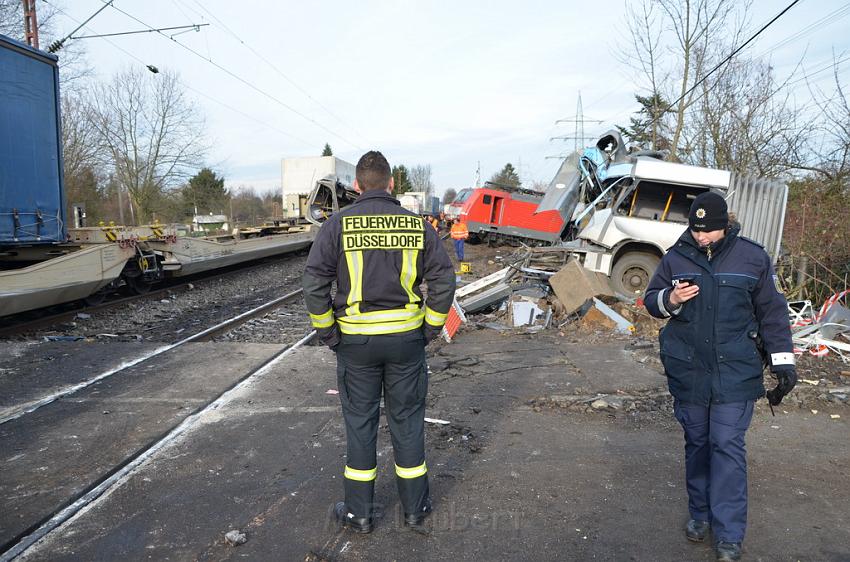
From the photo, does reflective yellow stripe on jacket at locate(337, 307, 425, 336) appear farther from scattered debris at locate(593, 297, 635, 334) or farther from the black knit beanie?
scattered debris at locate(593, 297, 635, 334)

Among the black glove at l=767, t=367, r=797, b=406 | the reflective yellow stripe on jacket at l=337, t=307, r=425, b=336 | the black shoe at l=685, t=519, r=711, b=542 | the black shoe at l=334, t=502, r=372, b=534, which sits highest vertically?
the reflective yellow stripe on jacket at l=337, t=307, r=425, b=336

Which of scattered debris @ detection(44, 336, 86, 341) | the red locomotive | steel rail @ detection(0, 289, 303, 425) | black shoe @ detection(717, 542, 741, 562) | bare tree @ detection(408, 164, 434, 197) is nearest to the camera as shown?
black shoe @ detection(717, 542, 741, 562)

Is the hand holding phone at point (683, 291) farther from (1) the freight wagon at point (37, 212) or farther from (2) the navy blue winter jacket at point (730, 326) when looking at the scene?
(1) the freight wagon at point (37, 212)

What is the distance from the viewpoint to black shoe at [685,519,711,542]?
9.36ft

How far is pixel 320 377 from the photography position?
5.78 metres

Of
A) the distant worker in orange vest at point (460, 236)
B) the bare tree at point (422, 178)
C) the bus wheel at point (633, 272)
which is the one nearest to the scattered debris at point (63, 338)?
the bus wheel at point (633, 272)

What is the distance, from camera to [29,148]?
8.64m

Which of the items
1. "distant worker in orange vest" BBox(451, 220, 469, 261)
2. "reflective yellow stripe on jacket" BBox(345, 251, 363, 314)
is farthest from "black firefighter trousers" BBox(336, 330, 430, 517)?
"distant worker in orange vest" BBox(451, 220, 469, 261)

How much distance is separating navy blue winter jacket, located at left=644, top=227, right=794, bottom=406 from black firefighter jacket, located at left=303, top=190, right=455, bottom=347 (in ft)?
4.15

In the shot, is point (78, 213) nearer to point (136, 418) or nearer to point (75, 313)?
point (75, 313)

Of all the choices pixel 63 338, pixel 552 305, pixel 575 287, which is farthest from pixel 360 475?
pixel 63 338

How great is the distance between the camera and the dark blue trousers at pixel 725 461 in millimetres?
2693

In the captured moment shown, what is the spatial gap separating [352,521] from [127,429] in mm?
2414

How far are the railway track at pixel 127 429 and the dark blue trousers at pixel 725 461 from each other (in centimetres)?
339
